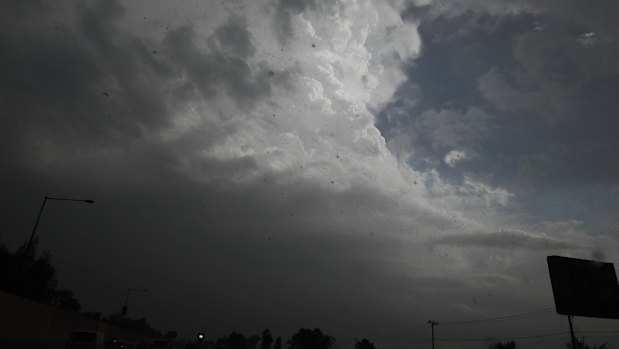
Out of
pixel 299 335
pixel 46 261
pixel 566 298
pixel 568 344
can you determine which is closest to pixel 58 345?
pixel 566 298

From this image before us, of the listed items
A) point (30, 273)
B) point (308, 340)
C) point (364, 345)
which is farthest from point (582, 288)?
point (308, 340)

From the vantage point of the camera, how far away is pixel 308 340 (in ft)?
542

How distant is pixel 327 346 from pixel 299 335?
14209 millimetres

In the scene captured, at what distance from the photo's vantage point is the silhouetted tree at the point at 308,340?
535 ft

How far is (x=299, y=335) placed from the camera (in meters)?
169

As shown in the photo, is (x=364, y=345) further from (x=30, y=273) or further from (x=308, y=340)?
(x=30, y=273)

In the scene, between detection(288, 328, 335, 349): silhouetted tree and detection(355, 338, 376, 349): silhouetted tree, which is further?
detection(288, 328, 335, 349): silhouetted tree

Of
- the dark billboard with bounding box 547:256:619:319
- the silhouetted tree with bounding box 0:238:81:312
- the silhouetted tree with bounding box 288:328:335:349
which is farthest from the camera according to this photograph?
the silhouetted tree with bounding box 288:328:335:349

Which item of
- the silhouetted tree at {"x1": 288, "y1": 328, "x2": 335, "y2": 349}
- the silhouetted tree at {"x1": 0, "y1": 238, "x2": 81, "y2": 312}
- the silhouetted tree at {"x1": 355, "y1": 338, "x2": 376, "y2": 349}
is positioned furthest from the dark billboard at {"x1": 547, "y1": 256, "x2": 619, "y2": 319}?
the silhouetted tree at {"x1": 288, "y1": 328, "x2": 335, "y2": 349}

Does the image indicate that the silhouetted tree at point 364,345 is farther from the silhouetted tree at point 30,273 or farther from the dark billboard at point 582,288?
the dark billboard at point 582,288

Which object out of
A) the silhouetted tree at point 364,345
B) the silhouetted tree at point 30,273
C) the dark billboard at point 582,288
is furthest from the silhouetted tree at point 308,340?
the dark billboard at point 582,288

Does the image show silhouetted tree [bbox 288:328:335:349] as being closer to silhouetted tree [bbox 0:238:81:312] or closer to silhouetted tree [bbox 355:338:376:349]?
silhouetted tree [bbox 355:338:376:349]

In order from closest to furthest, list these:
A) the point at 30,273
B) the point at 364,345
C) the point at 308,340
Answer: the point at 30,273 → the point at 364,345 → the point at 308,340

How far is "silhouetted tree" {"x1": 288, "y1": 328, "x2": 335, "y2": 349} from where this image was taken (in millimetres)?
163000
